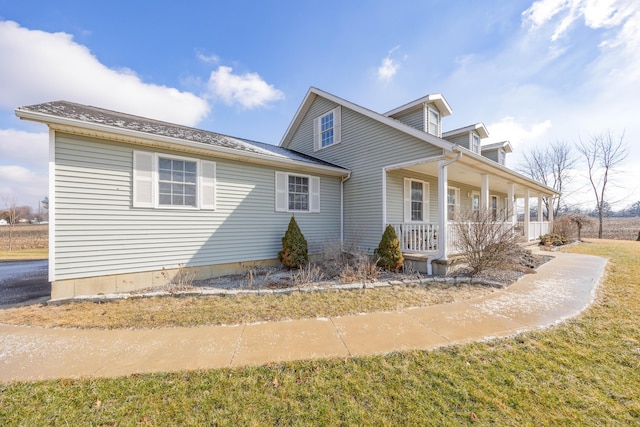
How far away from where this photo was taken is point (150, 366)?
9.04 feet

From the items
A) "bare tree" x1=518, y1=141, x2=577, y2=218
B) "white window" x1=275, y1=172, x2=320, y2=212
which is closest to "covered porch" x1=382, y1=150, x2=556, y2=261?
"white window" x1=275, y1=172, x2=320, y2=212

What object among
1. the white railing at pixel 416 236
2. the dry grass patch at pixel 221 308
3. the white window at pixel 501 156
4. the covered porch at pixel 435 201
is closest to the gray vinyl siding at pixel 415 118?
the covered porch at pixel 435 201

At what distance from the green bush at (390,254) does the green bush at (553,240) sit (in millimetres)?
12467

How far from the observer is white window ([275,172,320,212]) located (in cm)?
838

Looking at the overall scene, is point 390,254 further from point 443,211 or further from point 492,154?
point 492,154

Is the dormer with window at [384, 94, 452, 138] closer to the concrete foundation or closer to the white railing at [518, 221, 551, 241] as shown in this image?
the white railing at [518, 221, 551, 241]

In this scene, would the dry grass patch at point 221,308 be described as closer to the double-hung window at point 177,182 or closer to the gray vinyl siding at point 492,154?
the double-hung window at point 177,182

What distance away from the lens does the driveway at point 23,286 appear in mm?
5297

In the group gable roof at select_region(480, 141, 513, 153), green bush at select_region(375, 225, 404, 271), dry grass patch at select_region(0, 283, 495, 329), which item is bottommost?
dry grass patch at select_region(0, 283, 495, 329)

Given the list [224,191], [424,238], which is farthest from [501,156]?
[224,191]

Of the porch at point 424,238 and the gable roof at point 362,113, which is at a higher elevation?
the gable roof at point 362,113

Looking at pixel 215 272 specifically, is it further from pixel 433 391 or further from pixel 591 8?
pixel 591 8

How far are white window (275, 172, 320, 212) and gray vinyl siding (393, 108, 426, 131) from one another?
5052 millimetres

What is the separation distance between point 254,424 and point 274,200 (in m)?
6.68
